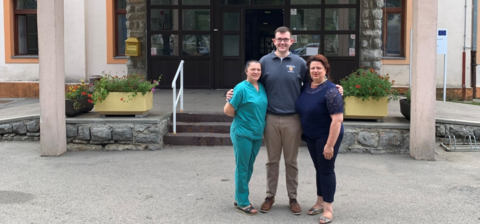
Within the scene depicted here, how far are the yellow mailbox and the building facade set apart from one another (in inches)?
11.1

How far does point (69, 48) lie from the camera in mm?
15289

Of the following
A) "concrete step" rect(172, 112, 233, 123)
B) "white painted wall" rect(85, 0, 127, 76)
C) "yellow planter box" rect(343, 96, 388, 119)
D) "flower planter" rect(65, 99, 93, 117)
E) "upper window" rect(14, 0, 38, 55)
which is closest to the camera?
"yellow planter box" rect(343, 96, 388, 119)

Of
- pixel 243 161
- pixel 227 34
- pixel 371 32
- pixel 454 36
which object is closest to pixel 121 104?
pixel 243 161

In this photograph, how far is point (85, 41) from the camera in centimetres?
1528

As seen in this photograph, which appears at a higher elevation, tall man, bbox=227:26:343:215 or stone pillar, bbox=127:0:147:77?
stone pillar, bbox=127:0:147:77

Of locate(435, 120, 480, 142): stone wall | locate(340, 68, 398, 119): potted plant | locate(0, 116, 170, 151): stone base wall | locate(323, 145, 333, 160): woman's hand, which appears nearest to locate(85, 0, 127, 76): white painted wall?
locate(0, 116, 170, 151): stone base wall

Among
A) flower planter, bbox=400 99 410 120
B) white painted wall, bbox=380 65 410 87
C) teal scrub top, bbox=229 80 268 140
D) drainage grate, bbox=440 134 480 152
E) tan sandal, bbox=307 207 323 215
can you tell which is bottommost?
tan sandal, bbox=307 207 323 215

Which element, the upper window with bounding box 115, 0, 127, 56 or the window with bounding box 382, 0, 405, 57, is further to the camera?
the upper window with bounding box 115, 0, 127, 56

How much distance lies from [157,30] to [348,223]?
1005 cm

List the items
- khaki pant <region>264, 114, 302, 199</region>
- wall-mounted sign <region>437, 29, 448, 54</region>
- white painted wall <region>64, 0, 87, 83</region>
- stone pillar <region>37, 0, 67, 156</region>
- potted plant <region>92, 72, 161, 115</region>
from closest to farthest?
khaki pant <region>264, 114, 302, 199</region> → stone pillar <region>37, 0, 67, 156</region> → potted plant <region>92, 72, 161, 115</region> → wall-mounted sign <region>437, 29, 448, 54</region> → white painted wall <region>64, 0, 87, 83</region>

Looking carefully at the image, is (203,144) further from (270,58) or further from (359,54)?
(359,54)

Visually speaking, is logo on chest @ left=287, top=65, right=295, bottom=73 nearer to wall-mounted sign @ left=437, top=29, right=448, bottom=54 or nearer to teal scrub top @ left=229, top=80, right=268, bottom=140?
teal scrub top @ left=229, top=80, right=268, bottom=140

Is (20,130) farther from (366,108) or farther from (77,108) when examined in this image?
(366,108)

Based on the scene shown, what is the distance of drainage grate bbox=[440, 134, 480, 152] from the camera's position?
28.0 feet
